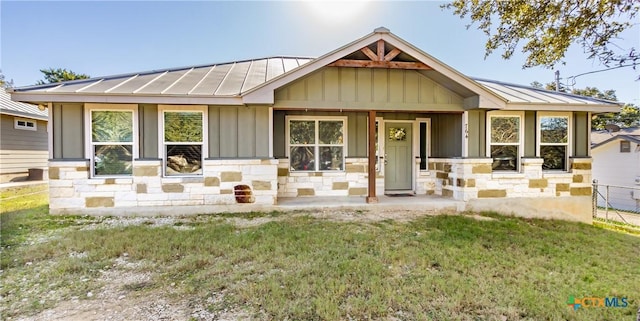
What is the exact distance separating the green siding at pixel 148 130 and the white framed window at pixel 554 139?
8.85 meters

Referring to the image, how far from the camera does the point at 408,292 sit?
2.90m

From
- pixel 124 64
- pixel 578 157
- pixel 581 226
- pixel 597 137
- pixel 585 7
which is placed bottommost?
pixel 581 226

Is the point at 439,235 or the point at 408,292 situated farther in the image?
the point at 439,235

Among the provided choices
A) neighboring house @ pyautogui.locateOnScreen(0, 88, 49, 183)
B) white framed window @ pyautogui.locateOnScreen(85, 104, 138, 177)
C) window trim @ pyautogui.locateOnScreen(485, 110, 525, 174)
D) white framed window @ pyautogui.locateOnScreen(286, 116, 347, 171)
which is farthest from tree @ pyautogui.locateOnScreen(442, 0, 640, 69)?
neighboring house @ pyautogui.locateOnScreen(0, 88, 49, 183)

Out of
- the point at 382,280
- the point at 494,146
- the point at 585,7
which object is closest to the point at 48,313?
the point at 382,280

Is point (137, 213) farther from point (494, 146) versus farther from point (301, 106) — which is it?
point (494, 146)

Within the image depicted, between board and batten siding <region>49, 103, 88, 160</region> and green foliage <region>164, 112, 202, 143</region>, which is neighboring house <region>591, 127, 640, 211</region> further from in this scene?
board and batten siding <region>49, 103, 88, 160</region>

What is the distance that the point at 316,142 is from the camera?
25.6ft

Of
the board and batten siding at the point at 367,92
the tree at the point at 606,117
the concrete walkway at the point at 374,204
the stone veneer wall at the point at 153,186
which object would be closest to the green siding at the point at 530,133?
the board and batten siding at the point at 367,92

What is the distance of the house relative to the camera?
19.6ft

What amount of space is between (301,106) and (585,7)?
4.81 meters

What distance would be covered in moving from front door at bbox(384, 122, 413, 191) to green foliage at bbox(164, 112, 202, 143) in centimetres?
489

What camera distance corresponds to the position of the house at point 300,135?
19.6ft

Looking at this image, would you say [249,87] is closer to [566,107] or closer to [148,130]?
[148,130]
